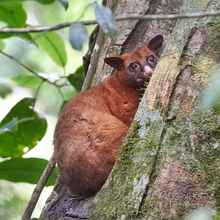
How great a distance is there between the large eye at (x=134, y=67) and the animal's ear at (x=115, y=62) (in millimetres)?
221

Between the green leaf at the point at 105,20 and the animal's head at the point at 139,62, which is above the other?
the animal's head at the point at 139,62

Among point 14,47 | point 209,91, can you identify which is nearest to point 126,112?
point 14,47

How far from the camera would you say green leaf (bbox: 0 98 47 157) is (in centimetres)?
426

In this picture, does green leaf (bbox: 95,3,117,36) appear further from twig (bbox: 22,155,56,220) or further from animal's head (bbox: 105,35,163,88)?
animal's head (bbox: 105,35,163,88)

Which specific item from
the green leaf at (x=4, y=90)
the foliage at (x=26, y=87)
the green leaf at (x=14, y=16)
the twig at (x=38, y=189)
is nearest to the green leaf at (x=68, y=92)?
the foliage at (x=26, y=87)

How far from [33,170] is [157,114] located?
1.28m

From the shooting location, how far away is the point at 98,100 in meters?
4.41

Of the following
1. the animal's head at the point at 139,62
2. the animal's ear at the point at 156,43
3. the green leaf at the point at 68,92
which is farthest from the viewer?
the green leaf at the point at 68,92

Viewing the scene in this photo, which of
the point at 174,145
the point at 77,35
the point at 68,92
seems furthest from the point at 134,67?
the point at 77,35

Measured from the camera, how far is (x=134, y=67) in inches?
202

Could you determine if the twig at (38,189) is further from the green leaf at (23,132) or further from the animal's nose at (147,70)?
the animal's nose at (147,70)

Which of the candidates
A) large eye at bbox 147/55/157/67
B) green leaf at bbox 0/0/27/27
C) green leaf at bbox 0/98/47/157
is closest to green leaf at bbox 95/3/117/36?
green leaf at bbox 0/0/27/27

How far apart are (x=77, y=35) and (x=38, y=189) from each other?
2457mm

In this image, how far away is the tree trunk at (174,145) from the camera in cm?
262
